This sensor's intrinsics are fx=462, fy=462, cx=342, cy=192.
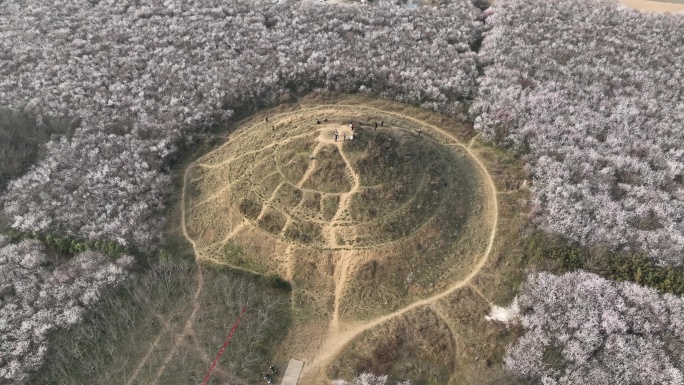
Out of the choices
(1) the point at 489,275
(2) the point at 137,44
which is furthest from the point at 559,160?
(2) the point at 137,44

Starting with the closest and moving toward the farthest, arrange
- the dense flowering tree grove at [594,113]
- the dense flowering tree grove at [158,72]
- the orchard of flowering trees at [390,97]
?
the orchard of flowering trees at [390,97]
the dense flowering tree grove at [594,113]
the dense flowering tree grove at [158,72]

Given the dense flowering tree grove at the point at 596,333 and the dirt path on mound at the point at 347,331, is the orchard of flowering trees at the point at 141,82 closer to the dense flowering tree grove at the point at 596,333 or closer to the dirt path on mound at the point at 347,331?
the dirt path on mound at the point at 347,331

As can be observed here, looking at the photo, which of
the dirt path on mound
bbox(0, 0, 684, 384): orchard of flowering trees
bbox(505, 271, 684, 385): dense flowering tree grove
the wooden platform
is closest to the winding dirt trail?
the dirt path on mound

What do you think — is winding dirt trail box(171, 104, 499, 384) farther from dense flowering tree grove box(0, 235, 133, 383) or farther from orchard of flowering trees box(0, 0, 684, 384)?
dense flowering tree grove box(0, 235, 133, 383)

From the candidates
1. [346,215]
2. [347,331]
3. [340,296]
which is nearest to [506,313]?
[347,331]

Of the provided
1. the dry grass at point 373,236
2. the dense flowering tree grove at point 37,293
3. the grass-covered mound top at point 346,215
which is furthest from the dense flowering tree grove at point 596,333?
the dense flowering tree grove at point 37,293
